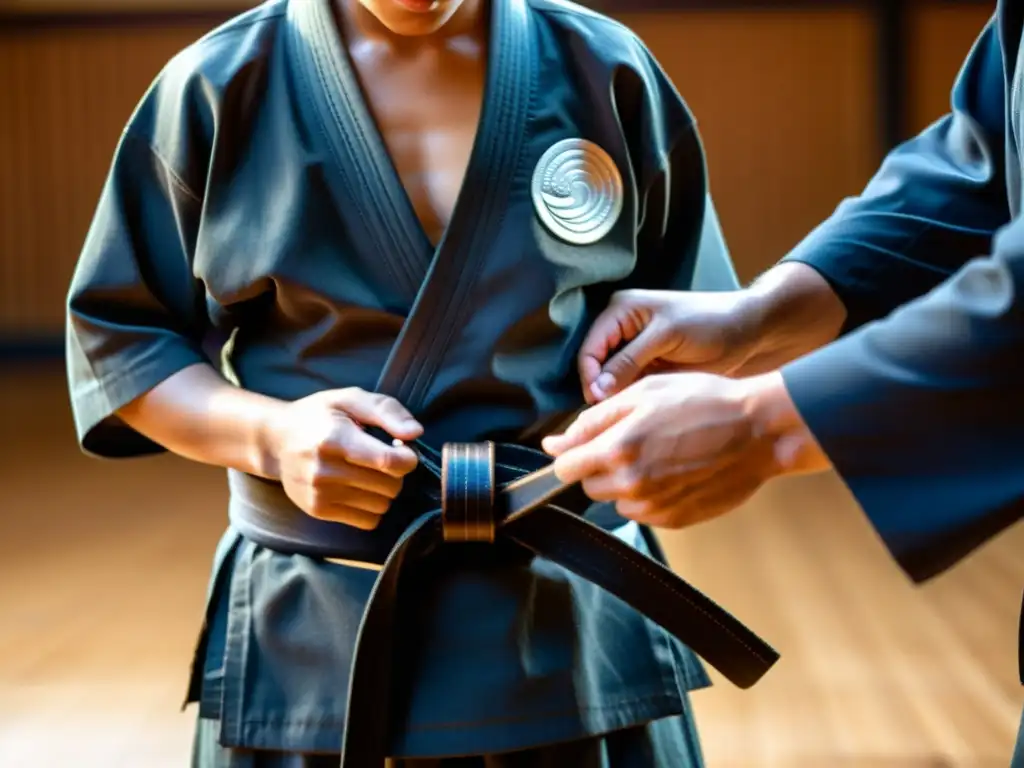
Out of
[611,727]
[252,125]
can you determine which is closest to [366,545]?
[611,727]

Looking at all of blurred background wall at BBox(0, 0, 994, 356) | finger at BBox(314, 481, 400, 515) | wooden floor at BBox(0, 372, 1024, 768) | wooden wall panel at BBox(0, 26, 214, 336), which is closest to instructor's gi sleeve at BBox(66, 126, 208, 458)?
finger at BBox(314, 481, 400, 515)

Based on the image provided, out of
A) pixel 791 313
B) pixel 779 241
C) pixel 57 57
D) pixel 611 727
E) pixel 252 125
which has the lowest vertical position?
pixel 779 241

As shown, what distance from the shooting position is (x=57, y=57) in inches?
280

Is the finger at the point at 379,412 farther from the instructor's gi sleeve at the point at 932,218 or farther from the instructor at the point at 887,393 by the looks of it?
the instructor's gi sleeve at the point at 932,218

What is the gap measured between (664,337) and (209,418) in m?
0.41

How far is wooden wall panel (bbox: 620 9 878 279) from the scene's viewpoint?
6871 mm

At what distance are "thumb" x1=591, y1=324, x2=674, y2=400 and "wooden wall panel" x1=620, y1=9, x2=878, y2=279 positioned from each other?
6.03 metres

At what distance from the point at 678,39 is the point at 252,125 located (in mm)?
6227

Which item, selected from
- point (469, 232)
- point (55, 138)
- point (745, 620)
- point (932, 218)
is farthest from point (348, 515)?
point (55, 138)

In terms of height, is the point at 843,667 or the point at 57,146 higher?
the point at 843,667

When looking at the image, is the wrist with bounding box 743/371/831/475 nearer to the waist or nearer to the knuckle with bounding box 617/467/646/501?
the knuckle with bounding box 617/467/646/501

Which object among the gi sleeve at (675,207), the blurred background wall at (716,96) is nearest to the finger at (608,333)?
the gi sleeve at (675,207)

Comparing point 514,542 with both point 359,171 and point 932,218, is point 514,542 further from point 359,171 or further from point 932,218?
point 932,218

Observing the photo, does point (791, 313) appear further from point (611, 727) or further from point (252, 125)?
point (252, 125)
